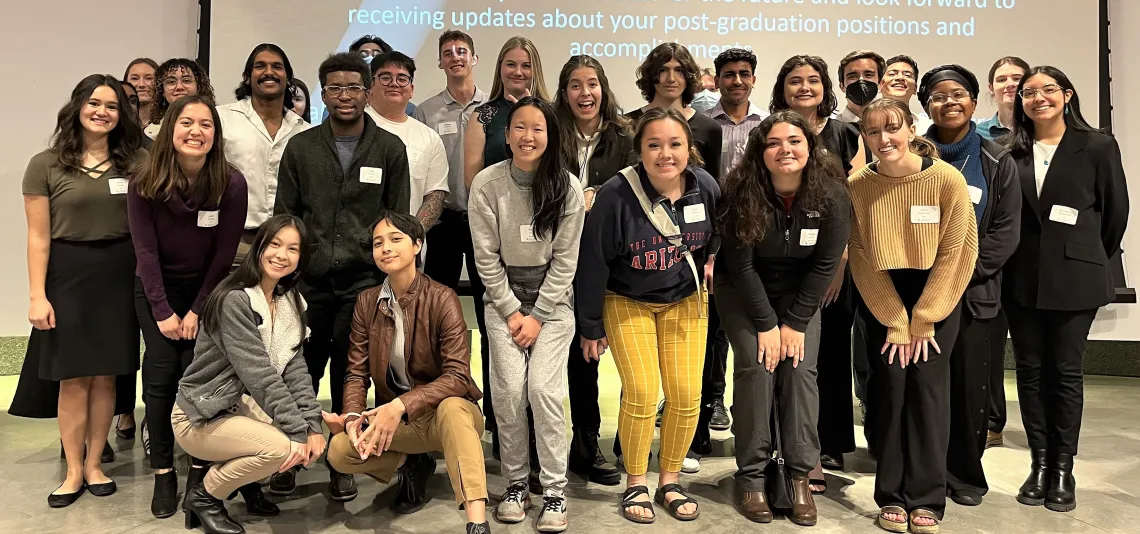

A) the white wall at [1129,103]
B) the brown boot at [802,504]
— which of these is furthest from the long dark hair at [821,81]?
the white wall at [1129,103]

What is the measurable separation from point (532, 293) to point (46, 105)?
389 cm

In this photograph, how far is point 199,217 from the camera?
287 cm

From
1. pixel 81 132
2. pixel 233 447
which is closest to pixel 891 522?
pixel 233 447

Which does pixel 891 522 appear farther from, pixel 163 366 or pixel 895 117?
pixel 163 366

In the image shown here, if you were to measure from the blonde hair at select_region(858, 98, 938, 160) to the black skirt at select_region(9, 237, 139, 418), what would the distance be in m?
2.68

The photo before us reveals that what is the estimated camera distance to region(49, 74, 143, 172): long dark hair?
293 cm

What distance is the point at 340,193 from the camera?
300 cm

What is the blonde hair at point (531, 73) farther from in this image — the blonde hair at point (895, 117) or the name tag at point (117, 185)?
the name tag at point (117, 185)

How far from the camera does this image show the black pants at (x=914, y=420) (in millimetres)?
2736

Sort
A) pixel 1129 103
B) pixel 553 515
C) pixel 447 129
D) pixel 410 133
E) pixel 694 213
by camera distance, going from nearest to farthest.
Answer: pixel 553 515
pixel 694 213
pixel 410 133
pixel 447 129
pixel 1129 103

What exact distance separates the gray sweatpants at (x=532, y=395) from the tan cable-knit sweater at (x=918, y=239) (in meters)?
1.09

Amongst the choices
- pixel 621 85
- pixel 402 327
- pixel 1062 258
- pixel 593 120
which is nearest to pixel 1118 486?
pixel 1062 258

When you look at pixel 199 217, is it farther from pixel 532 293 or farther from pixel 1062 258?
pixel 1062 258

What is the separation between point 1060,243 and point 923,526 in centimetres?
118
